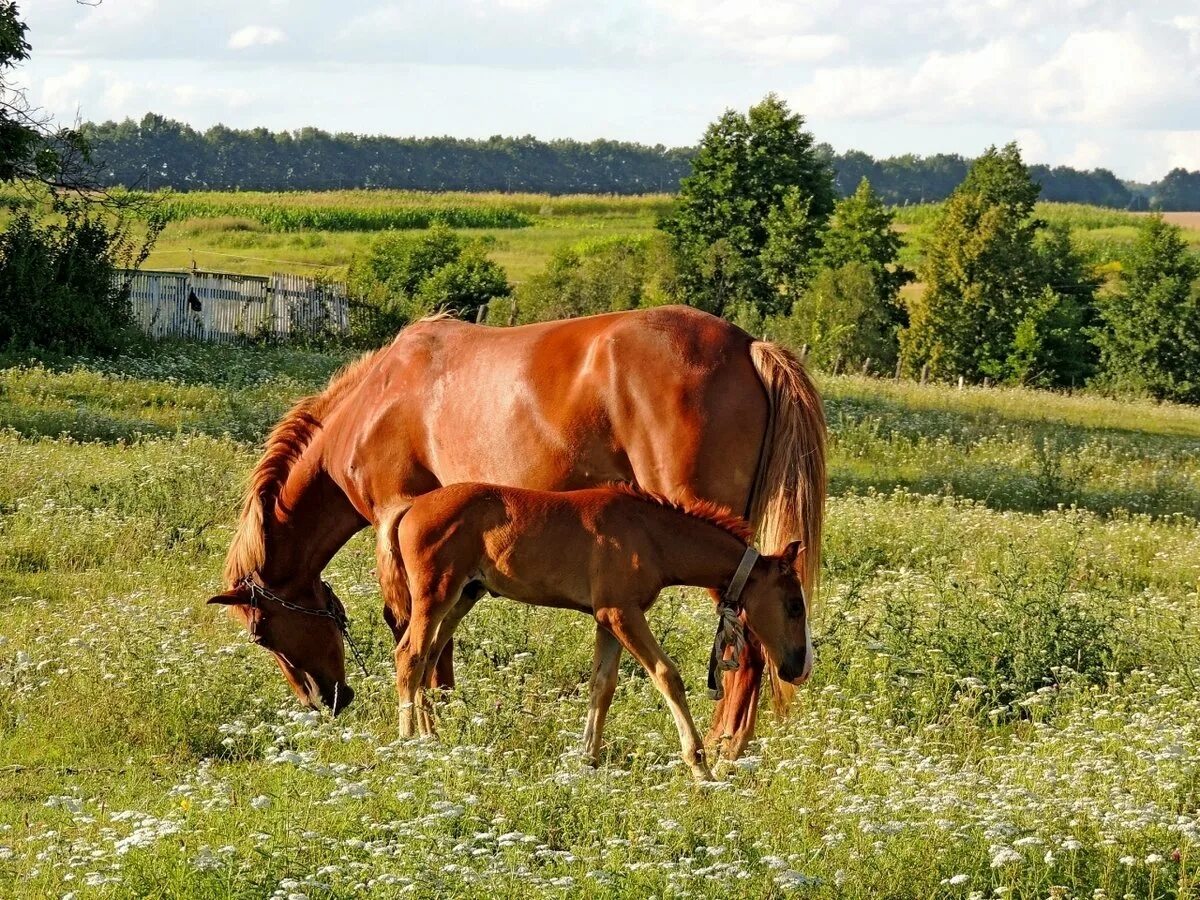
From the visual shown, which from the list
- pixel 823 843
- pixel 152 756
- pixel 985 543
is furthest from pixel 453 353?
pixel 985 543

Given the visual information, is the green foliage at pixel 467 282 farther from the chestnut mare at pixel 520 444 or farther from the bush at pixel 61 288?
the chestnut mare at pixel 520 444

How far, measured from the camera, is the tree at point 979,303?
198ft

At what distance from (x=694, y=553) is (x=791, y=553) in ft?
1.52

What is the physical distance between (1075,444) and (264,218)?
56.4 meters

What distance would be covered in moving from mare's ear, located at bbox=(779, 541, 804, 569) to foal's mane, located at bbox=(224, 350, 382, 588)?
304cm

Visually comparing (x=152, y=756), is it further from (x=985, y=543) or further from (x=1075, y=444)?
(x=1075, y=444)

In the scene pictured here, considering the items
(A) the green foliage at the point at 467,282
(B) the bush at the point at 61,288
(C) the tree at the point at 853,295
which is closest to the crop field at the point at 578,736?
(B) the bush at the point at 61,288

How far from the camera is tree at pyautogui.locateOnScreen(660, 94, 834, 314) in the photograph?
201 ft

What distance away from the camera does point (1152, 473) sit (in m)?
18.8

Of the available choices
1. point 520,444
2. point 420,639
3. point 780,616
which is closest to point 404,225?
point 520,444

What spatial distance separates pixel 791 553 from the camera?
676 centimetres

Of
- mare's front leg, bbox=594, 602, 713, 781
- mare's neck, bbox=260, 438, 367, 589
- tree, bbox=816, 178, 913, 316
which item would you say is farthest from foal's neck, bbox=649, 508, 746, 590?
tree, bbox=816, 178, 913, 316

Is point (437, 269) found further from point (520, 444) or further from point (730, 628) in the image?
point (730, 628)

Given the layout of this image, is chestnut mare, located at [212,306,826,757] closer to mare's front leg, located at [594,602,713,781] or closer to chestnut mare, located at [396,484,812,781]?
chestnut mare, located at [396,484,812,781]
